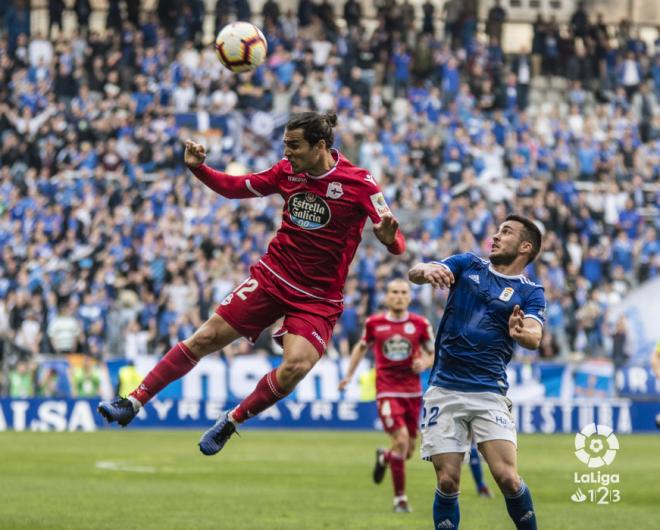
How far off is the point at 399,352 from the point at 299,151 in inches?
246

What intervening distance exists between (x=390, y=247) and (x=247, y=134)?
2242cm

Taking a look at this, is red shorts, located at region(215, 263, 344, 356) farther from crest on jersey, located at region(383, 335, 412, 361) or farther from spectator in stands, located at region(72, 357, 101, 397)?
spectator in stands, located at region(72, 357, 101, 397)

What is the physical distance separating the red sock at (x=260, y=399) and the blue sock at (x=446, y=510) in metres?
1.57

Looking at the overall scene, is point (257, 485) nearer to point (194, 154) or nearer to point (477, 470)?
point (477, 470)

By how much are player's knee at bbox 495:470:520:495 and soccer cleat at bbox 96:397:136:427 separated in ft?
9.21

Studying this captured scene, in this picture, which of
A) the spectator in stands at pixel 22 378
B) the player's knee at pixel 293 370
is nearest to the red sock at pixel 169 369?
the player's knee at pixel 293 370

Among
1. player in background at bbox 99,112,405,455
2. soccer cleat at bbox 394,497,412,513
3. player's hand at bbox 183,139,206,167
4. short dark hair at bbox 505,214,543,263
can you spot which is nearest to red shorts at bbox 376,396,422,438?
soccer cleat at bbox 394,497,412,513

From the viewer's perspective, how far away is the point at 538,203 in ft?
105

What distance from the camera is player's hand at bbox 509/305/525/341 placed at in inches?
360

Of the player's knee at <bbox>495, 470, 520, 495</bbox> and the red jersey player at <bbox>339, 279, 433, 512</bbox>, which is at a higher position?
the red jersey player at <bbox>339, 279, 433, 512</bbox>

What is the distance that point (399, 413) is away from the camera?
16.0 metres

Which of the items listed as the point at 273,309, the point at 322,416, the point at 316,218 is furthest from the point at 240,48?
the point at 322,416

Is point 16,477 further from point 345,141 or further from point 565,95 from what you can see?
point 565,95

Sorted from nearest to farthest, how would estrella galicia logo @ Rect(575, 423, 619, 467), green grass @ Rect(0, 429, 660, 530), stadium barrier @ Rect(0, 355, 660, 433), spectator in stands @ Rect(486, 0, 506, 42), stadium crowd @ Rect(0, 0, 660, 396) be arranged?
green grass @ Rect(0, 429, 660, 530)
estrella galicia logo @ Rect(575, 423, 619, 467)
stadium barrier @ Rect(0, 355, 660, 433)
stadium crowd @ Rect(0, 0, 660, 396)
spectator in stands @ Rect(486, 0, 506, 42)
